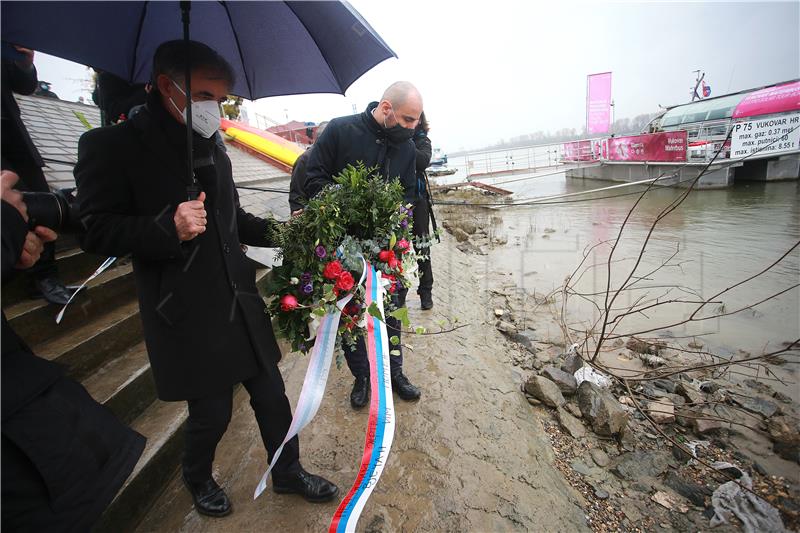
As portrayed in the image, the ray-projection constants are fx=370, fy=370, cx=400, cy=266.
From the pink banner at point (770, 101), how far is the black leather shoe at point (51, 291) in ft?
63.9

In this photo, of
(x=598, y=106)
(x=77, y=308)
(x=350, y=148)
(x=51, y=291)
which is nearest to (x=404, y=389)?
(x=350, y=148)

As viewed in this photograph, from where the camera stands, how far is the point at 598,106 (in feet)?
75.9

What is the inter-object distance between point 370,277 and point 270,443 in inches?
36.6

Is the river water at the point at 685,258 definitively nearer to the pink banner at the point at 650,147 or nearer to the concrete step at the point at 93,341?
the pink banner at the point at 650,147

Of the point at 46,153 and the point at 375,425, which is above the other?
the point at 46,153

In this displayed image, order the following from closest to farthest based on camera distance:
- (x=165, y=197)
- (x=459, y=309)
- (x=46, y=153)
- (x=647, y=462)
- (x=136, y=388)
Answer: (x=165, y=197)
(x=136, y=388)
(x=647, y=462)
(x=46, y=153)
(x=459, y=309)

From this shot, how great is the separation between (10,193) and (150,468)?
63.7 inches

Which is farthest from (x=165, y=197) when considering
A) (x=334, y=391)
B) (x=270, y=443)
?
(x=334, y=391)

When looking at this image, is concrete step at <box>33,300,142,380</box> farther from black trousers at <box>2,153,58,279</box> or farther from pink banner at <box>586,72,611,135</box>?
pink banner at <box>586,72,611,135</box>

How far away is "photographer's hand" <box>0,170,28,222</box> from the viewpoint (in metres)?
0.91

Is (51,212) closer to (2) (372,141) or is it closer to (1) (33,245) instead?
(1) (33,245)

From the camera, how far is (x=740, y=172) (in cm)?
1435

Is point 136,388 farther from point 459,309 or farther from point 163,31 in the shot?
point 459,309

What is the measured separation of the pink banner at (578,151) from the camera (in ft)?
70.8
